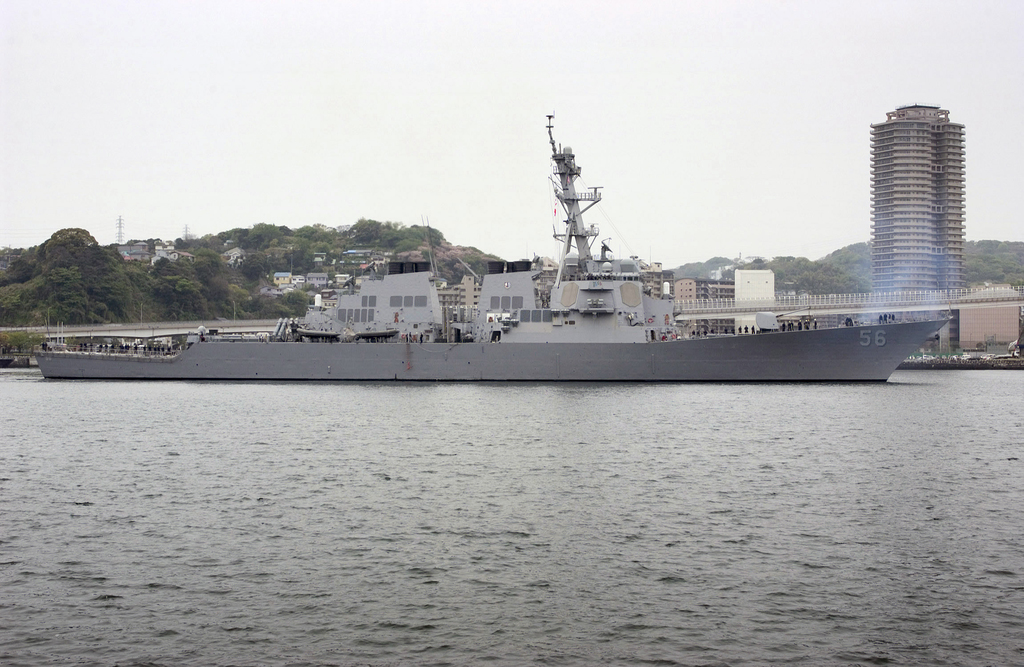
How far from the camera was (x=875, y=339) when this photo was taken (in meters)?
35.3

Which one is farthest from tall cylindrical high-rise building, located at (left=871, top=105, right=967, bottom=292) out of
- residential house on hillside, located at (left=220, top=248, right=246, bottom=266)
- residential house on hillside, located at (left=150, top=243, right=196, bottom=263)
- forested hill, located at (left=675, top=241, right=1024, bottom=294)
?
residential house on hillside, located at (left=150, top=243, right=196, bottom=263)

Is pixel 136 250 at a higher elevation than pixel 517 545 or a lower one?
higher

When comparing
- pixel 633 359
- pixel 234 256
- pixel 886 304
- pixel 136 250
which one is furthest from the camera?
pixel 136 250

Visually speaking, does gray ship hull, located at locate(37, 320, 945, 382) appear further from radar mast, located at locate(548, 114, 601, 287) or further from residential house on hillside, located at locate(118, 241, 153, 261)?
residential house on hillside, located at locate(118, 241, 153, 261)

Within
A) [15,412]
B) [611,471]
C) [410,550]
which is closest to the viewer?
[410,550]

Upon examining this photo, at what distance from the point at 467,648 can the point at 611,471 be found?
8.90m

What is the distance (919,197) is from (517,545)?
120m

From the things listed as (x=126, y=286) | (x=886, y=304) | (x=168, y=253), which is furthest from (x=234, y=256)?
(x=886, y=304)

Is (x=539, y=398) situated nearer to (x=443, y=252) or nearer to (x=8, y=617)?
(x=8, y=617)

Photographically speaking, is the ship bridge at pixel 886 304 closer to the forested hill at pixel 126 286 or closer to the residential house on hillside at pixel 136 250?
the forested hill at pixel 126 286

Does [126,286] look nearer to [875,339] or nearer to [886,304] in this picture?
[886,304]

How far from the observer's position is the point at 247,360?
141 feet

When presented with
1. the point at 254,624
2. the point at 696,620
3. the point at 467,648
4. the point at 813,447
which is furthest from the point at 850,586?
the point at 813,447

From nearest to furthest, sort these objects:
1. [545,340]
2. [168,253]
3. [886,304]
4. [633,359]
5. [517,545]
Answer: [517,545] → [633,359] → [545,340] → [886,304] → [168,253]
